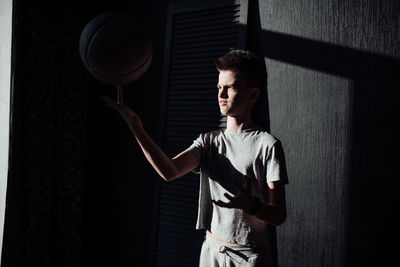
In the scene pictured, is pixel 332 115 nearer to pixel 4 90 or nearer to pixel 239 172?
pixel 239 172

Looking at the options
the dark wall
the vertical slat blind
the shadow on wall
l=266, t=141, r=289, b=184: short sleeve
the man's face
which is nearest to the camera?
l=266, t=141, r=289, b=184: short sleeve

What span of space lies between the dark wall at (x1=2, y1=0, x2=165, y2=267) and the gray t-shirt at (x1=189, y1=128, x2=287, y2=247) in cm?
110

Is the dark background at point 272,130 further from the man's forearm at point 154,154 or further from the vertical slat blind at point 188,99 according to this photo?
the man's forearm at point 154,154

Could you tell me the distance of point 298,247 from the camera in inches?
80.0

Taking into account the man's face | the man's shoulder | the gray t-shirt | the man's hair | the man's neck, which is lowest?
the gray t-shirt

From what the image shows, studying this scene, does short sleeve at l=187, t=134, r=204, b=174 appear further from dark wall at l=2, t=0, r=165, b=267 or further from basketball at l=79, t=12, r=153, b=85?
dark wall at l=2, t=0, r=165, b=267

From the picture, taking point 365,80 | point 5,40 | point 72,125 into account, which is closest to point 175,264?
point 72,125

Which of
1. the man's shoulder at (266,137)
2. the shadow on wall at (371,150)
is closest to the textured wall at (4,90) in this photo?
the man's shoulder at (266,137)

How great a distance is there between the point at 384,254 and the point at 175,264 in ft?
4.05

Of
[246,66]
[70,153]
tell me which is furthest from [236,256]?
[70,153]

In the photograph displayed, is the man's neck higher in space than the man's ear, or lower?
lower

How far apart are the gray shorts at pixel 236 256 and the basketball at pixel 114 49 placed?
85cm

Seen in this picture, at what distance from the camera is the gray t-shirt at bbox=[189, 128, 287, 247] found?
1.54m

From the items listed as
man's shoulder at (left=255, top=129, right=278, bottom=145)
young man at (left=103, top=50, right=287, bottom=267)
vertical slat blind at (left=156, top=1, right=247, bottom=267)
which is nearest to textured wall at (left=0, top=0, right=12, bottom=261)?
vertical slat blind at (left=156, top=1, right=247, bottom=267)
